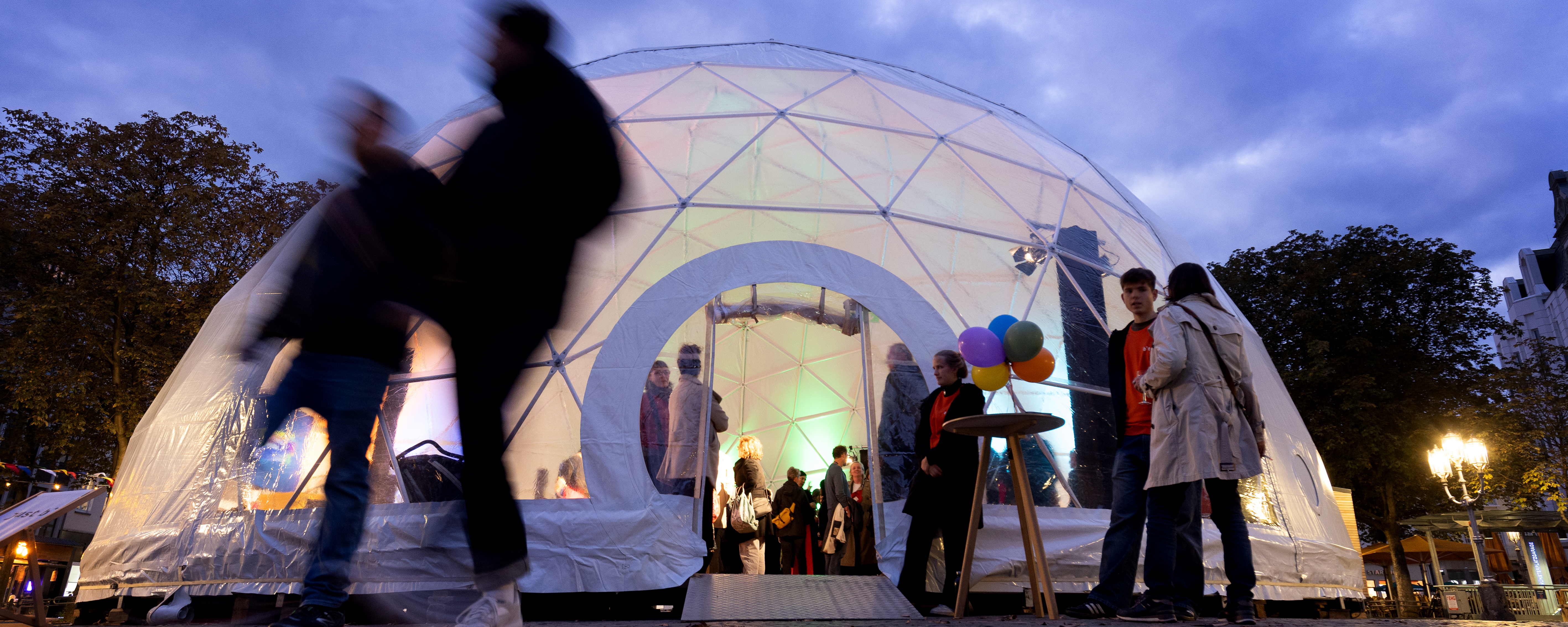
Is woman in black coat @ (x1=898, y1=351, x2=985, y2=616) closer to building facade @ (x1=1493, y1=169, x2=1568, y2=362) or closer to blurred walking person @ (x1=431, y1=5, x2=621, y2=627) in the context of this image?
→ blurred walking person @ (x1=431, y1=5, x2=621, y2=627)

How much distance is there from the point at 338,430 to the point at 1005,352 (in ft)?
14.6

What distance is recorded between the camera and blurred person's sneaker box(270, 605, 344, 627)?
3068 millimetres

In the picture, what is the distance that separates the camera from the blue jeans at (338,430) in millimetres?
3104

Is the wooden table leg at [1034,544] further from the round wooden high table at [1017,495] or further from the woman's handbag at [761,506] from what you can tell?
the woman's handbag at [761,506]

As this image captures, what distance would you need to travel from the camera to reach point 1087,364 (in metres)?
7.82

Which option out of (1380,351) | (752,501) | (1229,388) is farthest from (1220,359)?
(1380,351)

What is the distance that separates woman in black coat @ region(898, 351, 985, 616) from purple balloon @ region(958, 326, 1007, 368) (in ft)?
0.68

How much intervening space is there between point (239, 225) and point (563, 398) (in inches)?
574

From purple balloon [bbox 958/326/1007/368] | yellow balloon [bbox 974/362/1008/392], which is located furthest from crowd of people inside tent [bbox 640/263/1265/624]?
purple balloon [bbox 958/326/1007/368]

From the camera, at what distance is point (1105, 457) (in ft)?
24.3

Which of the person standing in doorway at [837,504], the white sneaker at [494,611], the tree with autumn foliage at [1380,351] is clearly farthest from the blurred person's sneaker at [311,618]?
the tree with autumn foliage at [1380,351]

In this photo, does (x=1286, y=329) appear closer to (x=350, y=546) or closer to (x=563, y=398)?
(x=563, y=398)

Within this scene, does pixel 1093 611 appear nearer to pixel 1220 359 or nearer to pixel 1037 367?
pixel 1220 359

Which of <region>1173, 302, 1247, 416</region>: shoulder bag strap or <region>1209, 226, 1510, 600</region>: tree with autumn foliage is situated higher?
<region>1209, 226, 1510, 600</region>: tree with autumn foliage
